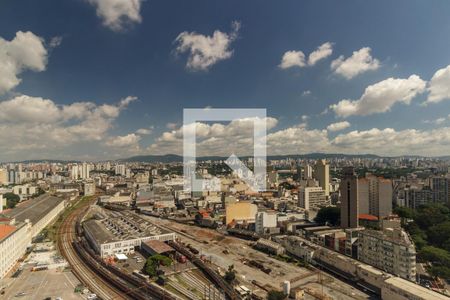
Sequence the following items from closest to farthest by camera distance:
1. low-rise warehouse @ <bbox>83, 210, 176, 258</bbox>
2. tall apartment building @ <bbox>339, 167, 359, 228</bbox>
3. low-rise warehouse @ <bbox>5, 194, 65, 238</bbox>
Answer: low-rise warehouse @ <bbox>83, 210, 176, 258</bbox>, tall apartment building @ <bbox>339, 167, 359, 228</bbox>, low-rise warehouse @ <bbox>5, 194, 65, 238</bbox>

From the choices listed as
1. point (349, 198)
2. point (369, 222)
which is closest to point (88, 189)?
point (349, 198)

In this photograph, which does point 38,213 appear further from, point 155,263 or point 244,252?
point 244,252

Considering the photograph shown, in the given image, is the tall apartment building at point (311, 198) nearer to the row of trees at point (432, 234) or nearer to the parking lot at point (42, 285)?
the row of trees at point (432, 234)

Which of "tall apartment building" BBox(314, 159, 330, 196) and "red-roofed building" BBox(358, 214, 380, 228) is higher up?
"tall apartment building" BBox(314, 159, 330, 196)

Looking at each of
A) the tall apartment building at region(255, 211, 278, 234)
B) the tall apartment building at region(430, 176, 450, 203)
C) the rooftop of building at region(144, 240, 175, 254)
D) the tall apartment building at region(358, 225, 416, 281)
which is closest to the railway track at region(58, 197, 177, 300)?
the rooftop of building at region(144, 240, 175, 254)

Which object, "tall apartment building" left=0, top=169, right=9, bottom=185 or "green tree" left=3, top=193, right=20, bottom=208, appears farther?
"tall apartment building" left=0, top=169, right=9, bottom=185

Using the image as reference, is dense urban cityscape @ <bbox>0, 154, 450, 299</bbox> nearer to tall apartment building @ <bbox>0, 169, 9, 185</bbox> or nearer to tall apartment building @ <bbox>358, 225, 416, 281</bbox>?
tall apartment building @ <bbox>358, 225, 416, 281</bbox>

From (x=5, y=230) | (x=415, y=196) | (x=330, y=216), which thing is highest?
(x=5, y=230)
